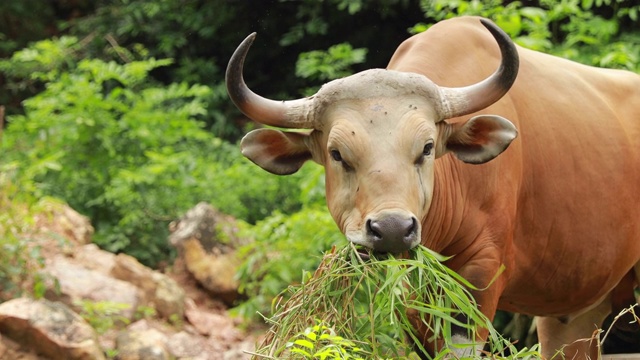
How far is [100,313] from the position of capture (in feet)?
25.5

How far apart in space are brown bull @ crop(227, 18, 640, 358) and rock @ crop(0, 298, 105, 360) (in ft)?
7.88

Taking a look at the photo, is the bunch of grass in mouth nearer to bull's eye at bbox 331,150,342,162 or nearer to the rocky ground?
bull's eye at bbox 331,150,342,162

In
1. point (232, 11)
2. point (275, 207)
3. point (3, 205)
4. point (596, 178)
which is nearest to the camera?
point (596, 178)

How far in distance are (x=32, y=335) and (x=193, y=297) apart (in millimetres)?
2646

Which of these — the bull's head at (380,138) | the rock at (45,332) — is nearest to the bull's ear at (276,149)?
the bull's head at (380,138)

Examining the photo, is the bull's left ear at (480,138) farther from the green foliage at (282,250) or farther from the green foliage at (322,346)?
the green foliage at (282,250)

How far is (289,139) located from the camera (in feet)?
16.3

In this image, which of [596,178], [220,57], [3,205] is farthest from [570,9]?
[220,57]

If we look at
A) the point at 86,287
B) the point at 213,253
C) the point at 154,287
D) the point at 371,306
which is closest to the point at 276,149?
the point at 371,306

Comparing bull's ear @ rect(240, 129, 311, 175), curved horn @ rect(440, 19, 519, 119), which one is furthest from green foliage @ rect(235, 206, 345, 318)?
curved horn @ rect(440, 19, 519, 119)

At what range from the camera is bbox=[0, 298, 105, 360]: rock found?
6723 millimetres

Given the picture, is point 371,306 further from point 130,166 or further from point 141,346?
point 130,166

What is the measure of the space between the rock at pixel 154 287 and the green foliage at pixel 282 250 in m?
0.55

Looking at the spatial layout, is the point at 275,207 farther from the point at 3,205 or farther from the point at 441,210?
the point at 441,210
